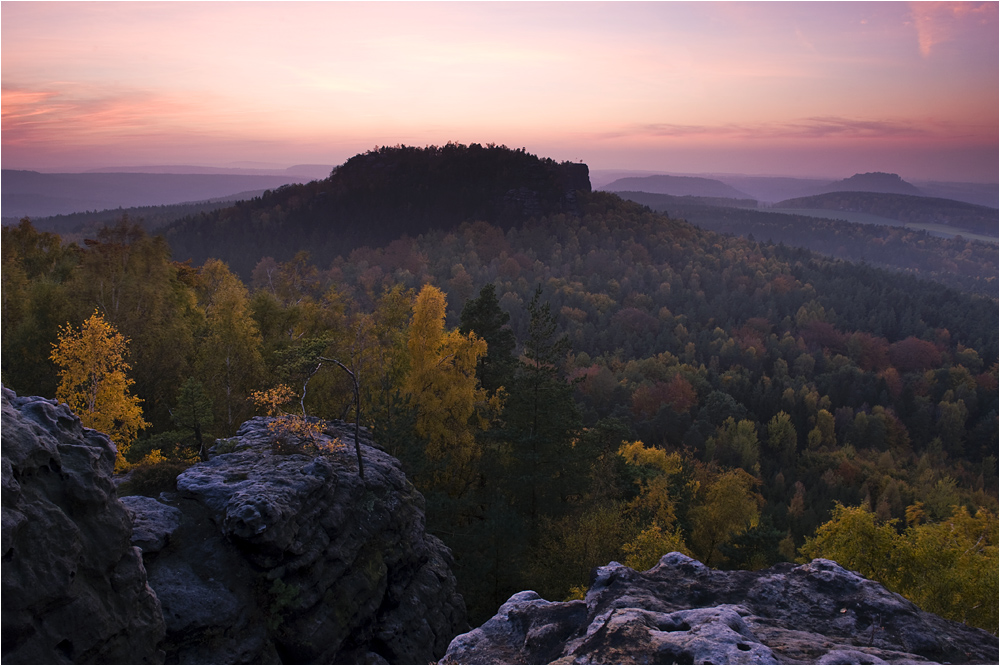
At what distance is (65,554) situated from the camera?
981 cm

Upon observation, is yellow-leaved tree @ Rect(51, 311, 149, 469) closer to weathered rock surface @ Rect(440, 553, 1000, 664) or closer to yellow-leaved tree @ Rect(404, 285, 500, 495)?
yellow-leaved tree @ Rect(404, 285, 500, 495)

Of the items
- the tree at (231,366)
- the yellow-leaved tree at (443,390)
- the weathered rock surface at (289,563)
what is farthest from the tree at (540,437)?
the tree at (231,366)

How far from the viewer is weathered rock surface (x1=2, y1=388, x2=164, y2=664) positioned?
29.7ft

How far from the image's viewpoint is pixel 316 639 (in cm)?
1526

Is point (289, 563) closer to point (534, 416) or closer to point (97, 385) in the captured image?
point (97, 385)

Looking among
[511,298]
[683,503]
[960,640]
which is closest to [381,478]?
[960,640]

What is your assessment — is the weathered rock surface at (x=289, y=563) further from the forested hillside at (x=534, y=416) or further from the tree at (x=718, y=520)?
the tree at (x=718, y=520)

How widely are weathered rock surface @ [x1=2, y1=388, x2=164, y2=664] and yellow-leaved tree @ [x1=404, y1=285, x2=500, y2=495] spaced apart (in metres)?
19.5

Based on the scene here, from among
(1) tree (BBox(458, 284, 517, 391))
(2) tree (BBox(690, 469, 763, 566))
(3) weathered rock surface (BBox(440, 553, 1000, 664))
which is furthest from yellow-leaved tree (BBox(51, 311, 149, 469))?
(2) tree (BBox(690, 469, 763, 566))

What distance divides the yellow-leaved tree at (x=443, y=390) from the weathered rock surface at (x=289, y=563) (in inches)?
430

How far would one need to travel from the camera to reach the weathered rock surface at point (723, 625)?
8.70 m

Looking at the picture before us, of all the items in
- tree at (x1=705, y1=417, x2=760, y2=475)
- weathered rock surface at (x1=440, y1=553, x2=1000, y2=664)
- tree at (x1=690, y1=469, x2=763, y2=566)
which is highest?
weathered rock surface at (x1=440, y1=553, x2=1000, y2=664)

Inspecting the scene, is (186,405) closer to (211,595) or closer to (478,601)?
(211,595)

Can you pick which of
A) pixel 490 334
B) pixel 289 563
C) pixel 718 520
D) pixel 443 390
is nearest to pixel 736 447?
pixel 718 520
